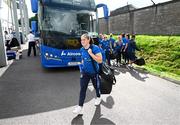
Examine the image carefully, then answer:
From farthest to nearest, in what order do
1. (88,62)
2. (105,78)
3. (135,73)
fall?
(135,73) < (105,78) < (88,62)

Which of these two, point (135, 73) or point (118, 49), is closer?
point (135, 73)

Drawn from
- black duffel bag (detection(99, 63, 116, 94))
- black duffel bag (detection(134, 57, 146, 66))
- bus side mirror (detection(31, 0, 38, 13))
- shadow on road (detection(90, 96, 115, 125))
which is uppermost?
bus side mirror (detection(31, 0, 38, 13))

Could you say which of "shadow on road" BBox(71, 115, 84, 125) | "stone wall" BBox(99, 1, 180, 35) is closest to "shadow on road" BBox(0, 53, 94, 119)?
"shadow on road" BBox(71, 115, 84, 125)

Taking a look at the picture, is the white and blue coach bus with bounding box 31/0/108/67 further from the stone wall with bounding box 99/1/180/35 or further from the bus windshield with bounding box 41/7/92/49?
the stone wall with bounding box 99/1/180/35

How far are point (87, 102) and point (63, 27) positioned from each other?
4804 mm

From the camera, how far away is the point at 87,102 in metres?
6.25

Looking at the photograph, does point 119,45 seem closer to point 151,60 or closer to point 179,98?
point 151,60

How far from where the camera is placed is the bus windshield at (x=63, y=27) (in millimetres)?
10008

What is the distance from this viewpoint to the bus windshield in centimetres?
1001

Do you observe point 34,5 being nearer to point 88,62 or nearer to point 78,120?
point 88,62

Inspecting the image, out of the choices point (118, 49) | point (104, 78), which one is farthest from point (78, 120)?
point (118, 49)

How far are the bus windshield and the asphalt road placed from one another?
1.61 m

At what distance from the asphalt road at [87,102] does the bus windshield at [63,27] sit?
5.29ft

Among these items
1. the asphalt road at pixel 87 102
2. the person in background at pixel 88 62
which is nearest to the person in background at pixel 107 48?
the asphalt road at pixel 87 102
